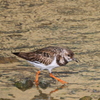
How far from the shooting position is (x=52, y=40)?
1719 centimetres

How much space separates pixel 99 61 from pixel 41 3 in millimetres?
9929

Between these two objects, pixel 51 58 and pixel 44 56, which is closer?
pixel 51 58

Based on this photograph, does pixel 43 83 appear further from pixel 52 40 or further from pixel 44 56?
pixel 52 40

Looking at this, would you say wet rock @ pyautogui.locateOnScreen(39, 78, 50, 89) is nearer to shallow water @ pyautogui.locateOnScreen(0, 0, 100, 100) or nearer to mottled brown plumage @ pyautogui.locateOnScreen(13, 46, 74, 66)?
shallow water @ pyautogui.locateOnScreen(0, 0, 100, 100)

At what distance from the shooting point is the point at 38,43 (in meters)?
16.8

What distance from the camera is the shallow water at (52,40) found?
11953mm

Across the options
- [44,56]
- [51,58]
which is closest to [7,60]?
[44,56]

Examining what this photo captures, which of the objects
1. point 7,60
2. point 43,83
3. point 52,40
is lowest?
point 43,83

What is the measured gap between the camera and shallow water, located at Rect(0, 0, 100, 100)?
39.2 ft

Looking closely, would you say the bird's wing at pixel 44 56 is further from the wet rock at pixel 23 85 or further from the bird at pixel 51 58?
the wet rock at pixel 23 85

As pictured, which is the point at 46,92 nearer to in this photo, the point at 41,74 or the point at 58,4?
the point at 41,74

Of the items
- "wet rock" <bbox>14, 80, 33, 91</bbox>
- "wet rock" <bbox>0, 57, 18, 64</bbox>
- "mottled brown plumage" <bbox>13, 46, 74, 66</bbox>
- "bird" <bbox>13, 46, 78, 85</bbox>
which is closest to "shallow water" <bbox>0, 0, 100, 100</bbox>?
"wet rock" <bbox>0, 57, 18, 64</bbox>

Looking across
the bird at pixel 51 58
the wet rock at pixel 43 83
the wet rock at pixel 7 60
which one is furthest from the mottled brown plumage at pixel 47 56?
the wet rock at pixel 7 60

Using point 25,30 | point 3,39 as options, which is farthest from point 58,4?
point 3,39
